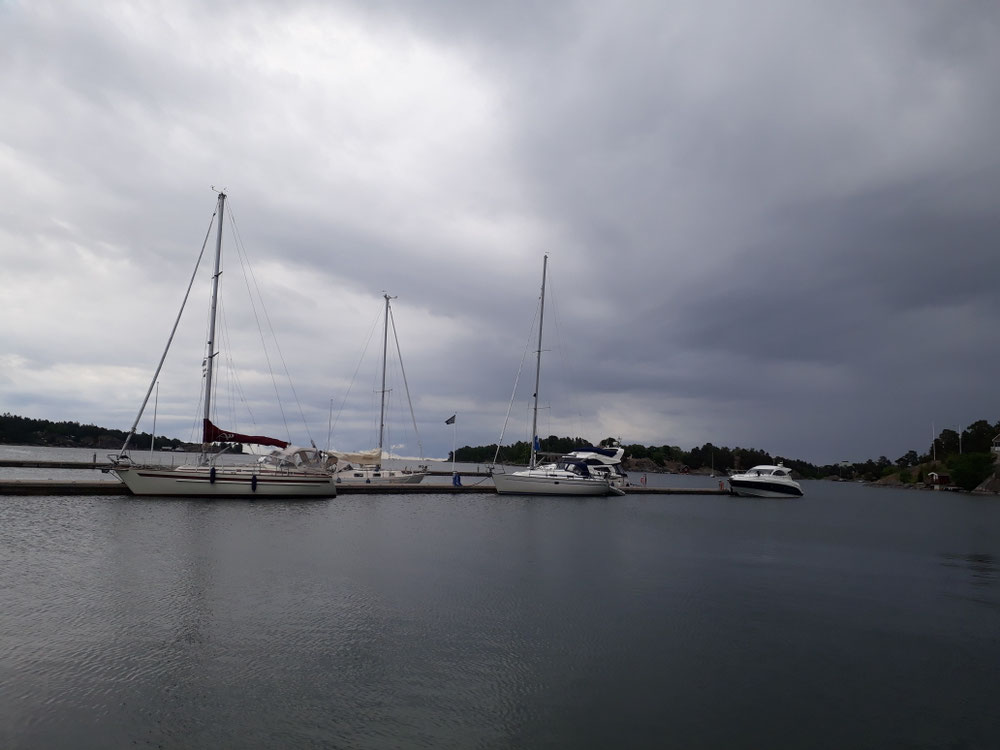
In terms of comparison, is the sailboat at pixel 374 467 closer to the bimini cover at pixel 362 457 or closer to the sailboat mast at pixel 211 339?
the bimini cover at pixel 362 457

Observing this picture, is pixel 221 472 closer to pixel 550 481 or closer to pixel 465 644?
pixel 550 481

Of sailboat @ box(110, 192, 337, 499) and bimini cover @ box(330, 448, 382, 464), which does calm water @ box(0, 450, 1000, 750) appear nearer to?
sailboat @ box(110, 192, 337, 499)

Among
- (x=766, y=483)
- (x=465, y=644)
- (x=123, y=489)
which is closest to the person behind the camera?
(x=465, y=644)

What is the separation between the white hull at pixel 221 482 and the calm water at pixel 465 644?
1009 cm

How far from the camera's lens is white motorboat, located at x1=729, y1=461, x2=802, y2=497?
3187 inches

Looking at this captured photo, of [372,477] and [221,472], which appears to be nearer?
[221,472]

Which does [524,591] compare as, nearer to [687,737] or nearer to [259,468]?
[687,737]

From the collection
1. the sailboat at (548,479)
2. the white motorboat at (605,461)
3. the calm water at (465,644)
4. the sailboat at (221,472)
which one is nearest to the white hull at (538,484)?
the sailboat at (548,479)

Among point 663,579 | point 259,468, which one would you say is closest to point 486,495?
point 259,468

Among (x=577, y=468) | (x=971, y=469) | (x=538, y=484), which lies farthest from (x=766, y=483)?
(x=971, y=469)

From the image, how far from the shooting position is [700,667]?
45.0 feet

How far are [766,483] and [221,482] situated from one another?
219 ft

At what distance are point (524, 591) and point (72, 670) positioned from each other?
1255cm

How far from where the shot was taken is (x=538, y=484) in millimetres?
58906
